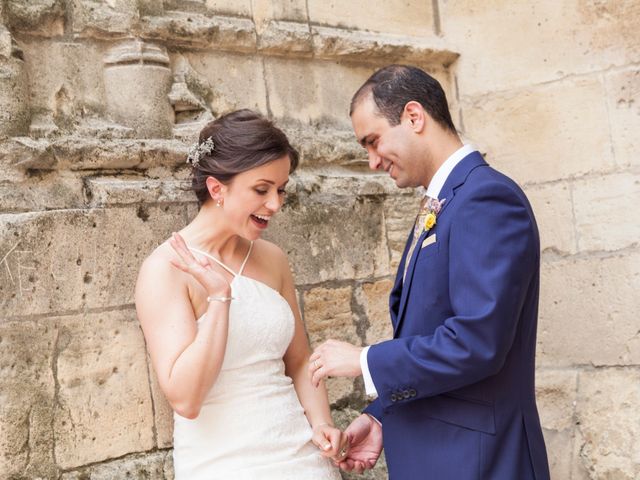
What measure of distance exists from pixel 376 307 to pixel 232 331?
142cm

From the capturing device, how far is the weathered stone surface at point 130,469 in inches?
126

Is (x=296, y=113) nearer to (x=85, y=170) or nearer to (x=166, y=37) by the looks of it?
(x=166, y=37)

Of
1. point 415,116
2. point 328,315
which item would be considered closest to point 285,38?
point 328,315

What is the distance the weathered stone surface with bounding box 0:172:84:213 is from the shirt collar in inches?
54.6

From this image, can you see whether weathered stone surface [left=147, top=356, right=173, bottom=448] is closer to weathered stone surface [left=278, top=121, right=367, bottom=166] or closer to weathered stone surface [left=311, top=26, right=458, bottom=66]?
weathered stone surface [left=278, top=121, right=367, bottom=166]

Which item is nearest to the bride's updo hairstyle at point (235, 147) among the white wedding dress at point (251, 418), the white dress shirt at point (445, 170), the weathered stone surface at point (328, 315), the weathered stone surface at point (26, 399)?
the white wedding dress at point (251, 418)

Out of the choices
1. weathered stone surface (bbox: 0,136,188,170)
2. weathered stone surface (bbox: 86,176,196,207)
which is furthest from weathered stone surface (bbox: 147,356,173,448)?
weathered stone surface (bbox: 0,136,188,170)

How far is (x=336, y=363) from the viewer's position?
2.72 metres

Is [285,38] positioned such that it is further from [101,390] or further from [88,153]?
[101,390]

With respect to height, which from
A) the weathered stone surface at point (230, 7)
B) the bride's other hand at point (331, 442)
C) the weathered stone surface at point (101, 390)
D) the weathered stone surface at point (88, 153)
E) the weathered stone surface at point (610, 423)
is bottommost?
the weathered stone surface at point (610, 423)

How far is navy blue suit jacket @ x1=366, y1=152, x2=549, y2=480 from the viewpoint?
250 centimetres

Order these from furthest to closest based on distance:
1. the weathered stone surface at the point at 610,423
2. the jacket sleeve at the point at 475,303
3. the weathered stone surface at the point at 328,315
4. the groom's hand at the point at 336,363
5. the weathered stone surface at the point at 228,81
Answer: the weathered stone surface at the point at 610,423
the weathered stone surface at the point at 328,315
the weathered stone surface at the point at 228,81
the groom's hand at the point at 336,363
the jacket sleeve at the point at 475,303

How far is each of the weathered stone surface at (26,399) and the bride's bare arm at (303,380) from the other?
0.89 metres

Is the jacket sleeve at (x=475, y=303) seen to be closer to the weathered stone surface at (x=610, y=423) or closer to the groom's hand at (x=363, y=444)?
the groom's hand at (x=363, y=444)
